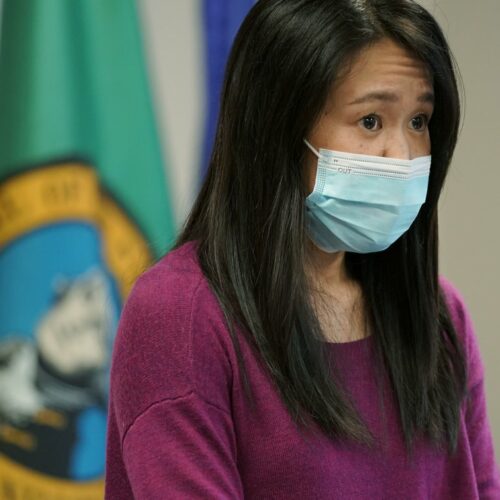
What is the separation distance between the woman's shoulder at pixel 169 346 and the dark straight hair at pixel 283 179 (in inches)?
1.1

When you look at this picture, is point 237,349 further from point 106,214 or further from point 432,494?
point 106,214

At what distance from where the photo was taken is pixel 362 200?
132cm

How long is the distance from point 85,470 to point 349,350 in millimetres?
966

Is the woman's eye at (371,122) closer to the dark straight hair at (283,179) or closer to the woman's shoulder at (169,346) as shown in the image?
the dark straight hair at (283,179)

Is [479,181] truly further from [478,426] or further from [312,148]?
[312,148]

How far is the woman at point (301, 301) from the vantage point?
3.74ft

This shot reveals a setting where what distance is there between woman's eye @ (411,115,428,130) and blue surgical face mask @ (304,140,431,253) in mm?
44

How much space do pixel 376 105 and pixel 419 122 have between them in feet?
0.35

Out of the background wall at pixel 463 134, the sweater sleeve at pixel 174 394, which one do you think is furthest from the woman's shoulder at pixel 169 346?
the background wall at pixel 463 134

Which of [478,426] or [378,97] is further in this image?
[478,426]

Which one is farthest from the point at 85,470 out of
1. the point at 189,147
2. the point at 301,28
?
the point at 301,28

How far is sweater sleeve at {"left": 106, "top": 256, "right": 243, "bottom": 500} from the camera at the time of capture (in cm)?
110

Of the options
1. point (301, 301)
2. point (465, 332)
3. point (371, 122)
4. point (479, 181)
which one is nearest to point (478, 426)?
point (465, 332)

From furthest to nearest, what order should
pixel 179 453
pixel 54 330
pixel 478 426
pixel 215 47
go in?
1. pixel 215 47
2. pixel 54 330
3. pixel 478 426
4. pixel 179 453
